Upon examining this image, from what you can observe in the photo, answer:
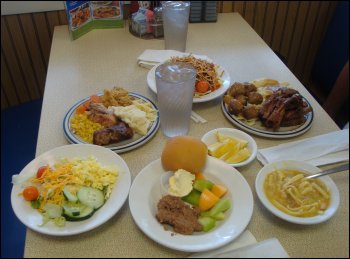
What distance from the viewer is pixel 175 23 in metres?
1.36

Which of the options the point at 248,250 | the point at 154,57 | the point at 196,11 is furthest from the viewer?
the point at 196,11

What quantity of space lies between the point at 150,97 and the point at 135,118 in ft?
0.77

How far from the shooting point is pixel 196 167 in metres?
0.74

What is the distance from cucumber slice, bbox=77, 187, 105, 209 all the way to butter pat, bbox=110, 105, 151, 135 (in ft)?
0.87

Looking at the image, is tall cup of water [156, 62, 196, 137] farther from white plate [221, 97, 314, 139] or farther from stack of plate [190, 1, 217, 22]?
stack of plate [190, 1, 217, 22]

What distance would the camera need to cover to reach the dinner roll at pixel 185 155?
727 millimetres

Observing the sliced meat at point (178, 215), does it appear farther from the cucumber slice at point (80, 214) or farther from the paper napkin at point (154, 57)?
the paper napkin at point (154, 57)

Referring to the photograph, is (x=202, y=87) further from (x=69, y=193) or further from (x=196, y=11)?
(x=196, y=11)

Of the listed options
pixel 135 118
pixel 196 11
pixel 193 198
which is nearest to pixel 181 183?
pixel 193 198

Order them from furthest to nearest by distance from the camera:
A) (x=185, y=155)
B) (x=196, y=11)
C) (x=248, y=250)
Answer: (x=196, y=11) < (x=185, y=155) < (x=248, y=250)

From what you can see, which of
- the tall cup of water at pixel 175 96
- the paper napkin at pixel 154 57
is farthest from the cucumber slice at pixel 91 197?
the paper napkin at pixel 154 57

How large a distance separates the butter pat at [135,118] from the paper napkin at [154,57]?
1.35 feet

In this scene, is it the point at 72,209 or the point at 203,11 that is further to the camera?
the point at 203,11

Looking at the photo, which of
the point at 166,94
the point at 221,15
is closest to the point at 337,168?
the point at 166,94
